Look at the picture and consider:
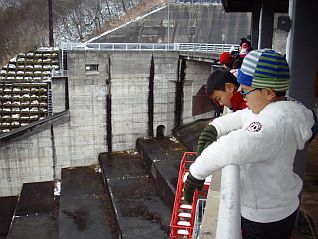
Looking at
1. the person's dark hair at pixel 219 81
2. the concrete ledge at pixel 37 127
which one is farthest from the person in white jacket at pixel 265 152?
the concrete ledge at pixel 37 127

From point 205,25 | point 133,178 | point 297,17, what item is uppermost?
point 205,25

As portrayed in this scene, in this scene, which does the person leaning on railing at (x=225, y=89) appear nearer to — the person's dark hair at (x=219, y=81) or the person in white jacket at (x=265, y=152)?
the person's dark hair at (x=219, y=81)

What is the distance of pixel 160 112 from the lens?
16.0 m

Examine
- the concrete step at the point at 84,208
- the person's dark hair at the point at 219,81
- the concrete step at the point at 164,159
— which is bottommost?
the concrete step at the point at 84,208

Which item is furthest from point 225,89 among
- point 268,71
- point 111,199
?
point 111,199

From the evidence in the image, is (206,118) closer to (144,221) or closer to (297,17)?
(144,221)

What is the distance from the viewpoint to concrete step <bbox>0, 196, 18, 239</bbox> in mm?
12875

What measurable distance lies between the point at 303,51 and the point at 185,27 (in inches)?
824

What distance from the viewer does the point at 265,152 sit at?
1330 millimetres

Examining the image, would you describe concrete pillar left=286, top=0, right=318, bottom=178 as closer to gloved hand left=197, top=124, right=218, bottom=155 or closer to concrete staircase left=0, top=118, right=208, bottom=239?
gloved hand left=197, top=124, right=218, bottom=155

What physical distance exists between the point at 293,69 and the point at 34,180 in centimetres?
1409

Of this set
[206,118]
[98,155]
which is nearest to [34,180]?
[98,155]

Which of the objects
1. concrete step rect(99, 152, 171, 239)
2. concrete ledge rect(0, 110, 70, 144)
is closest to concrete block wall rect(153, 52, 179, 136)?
concrete step rect(99, 152, 171, 239)

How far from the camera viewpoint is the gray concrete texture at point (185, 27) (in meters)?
22.0
